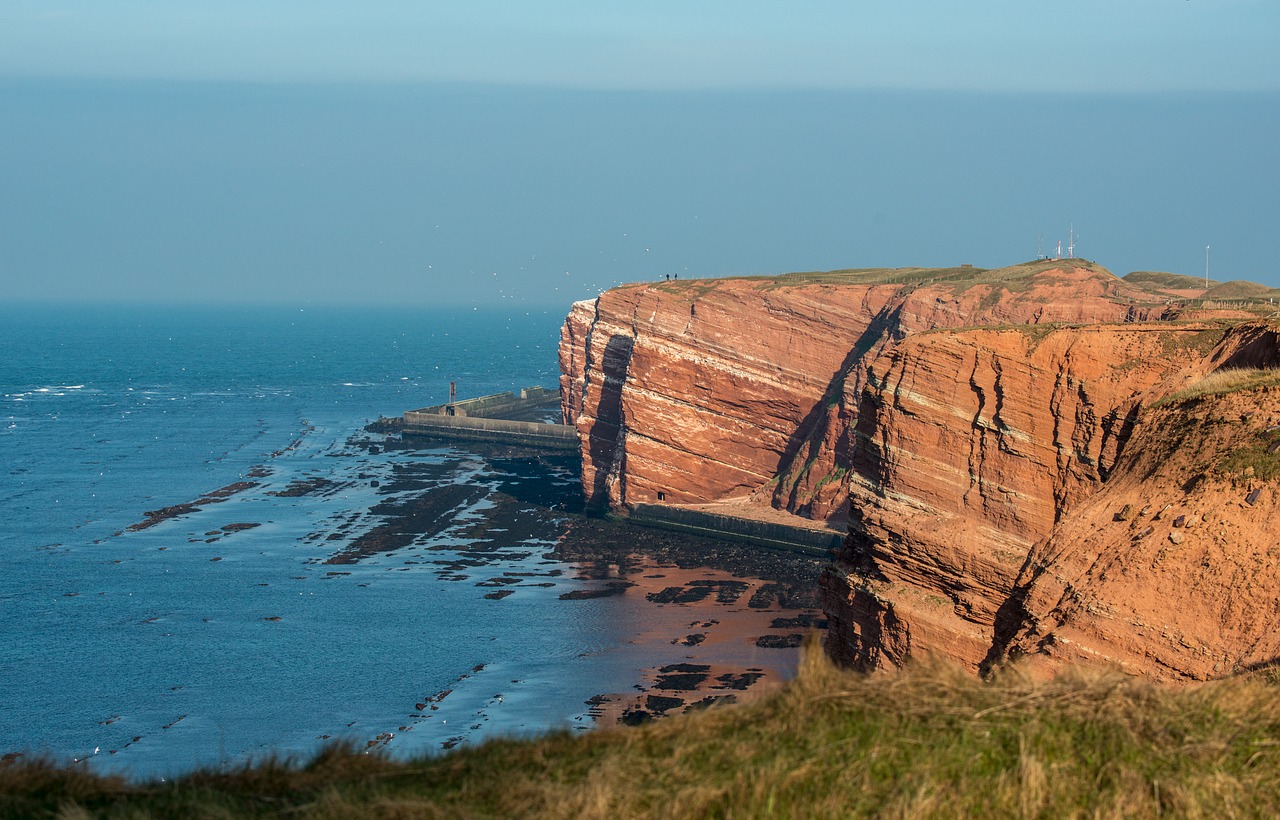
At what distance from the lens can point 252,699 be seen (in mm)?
37438

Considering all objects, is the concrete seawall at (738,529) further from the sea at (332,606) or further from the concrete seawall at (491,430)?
the concrete seawall at (491,430)

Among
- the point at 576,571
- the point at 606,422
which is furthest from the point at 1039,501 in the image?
the point at 606,422

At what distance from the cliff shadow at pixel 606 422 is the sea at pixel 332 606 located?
6.02 feet

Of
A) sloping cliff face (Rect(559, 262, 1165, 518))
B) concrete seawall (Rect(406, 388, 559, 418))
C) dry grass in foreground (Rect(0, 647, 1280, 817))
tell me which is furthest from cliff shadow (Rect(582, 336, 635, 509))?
dry grass in foreground (Rect(0, 647, 1280, 817))

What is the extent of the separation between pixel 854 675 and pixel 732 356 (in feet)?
184

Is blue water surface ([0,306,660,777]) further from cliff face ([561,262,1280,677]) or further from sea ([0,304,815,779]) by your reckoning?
cliff face ([561,262,1280,677])

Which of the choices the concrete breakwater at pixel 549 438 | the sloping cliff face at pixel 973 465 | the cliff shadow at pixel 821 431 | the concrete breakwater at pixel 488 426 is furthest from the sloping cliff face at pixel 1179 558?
the concrete breakwater at pixel 488 426

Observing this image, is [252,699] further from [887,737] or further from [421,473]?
[421,473]

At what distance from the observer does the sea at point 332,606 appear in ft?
116

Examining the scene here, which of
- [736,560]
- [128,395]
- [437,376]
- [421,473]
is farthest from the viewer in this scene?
[437,376]

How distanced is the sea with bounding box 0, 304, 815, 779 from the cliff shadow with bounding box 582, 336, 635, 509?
183 centimetres

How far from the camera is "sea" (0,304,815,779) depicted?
35.4 meters

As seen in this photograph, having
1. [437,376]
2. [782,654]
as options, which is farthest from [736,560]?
[437,376]

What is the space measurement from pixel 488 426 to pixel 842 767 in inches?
3535
